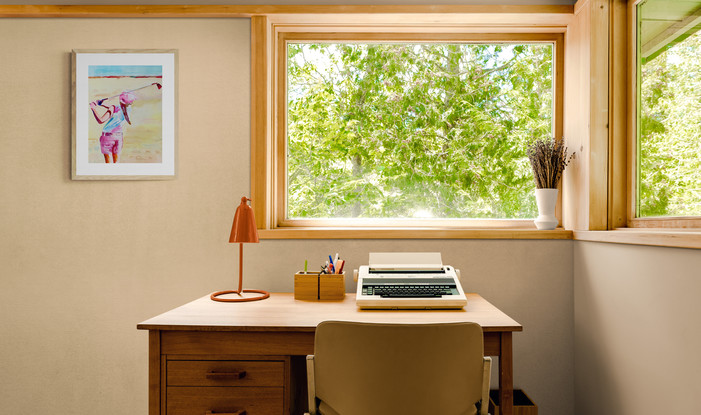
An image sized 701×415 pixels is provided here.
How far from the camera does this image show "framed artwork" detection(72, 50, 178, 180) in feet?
7.41

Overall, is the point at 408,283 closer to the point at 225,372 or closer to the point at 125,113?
the point at 225,372

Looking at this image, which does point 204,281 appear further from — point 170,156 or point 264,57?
point 264,57

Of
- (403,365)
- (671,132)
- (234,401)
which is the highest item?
(671,132)

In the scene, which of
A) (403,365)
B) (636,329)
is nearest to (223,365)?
(403,365)

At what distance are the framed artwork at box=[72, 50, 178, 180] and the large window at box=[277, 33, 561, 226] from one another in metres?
0.57

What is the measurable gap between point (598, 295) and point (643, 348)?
1.12 feet

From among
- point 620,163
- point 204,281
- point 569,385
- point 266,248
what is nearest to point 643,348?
point 569,385

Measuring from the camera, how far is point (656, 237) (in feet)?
4.94

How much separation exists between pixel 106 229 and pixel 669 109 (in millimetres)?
2518

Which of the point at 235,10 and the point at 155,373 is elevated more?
the point at 235,10

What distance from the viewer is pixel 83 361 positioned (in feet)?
7.43

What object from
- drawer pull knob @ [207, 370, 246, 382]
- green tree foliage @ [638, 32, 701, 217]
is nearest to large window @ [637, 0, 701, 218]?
green tree foliage @ [638, 32, 701, 217]

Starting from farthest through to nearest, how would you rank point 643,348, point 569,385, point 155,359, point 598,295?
point 569,385, point 598,295, point 643,348, point 155,359

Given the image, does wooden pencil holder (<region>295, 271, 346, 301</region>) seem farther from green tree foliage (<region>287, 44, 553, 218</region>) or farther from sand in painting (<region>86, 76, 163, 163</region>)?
sand in painting (<region>86, 76, 163, 163</region>)
